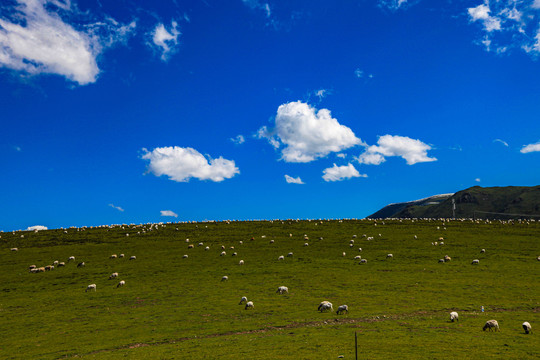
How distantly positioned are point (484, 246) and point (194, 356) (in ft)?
201

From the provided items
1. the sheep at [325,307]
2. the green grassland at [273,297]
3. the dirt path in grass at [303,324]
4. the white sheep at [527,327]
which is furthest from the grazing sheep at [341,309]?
the white sheep at [527,327]

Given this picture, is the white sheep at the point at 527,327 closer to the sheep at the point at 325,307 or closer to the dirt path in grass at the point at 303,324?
the dirt path in grass at the point at 303,324

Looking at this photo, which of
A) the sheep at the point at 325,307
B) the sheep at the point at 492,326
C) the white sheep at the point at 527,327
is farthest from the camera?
the sheep at the point at 325,307

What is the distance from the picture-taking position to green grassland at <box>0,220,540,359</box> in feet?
78.8

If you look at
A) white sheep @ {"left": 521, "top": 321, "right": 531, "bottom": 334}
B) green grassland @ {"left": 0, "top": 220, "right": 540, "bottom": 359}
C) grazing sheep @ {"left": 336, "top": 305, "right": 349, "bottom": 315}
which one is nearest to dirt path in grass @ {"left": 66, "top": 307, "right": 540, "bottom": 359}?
green grassland @ {"left": 0, "top": 220, "right": 540, "bottom": 359}

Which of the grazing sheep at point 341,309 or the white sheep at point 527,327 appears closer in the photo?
the white sheep at point 527,327

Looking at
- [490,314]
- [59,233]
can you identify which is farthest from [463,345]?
[59,233]

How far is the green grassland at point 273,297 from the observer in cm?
2402

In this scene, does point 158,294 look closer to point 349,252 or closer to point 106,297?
point 106,297

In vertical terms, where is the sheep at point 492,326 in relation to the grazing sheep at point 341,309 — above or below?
below

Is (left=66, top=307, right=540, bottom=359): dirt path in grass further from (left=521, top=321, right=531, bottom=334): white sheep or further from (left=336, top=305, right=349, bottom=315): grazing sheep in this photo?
(left=521, top=321, right=531, bottom=334): white sheep

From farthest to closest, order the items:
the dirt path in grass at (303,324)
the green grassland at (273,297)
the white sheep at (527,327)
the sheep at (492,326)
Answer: the dirt path in grass at (303,324) < the sheep at (492,326) < the white sheep at (527,327) < the green grassland at (273,297)

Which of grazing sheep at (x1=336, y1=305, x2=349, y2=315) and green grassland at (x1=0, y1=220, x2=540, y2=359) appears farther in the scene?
grazing sheep at (x1=336, y1=305, x2=349, y2=315)

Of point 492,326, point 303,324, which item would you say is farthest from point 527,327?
point 303,324
